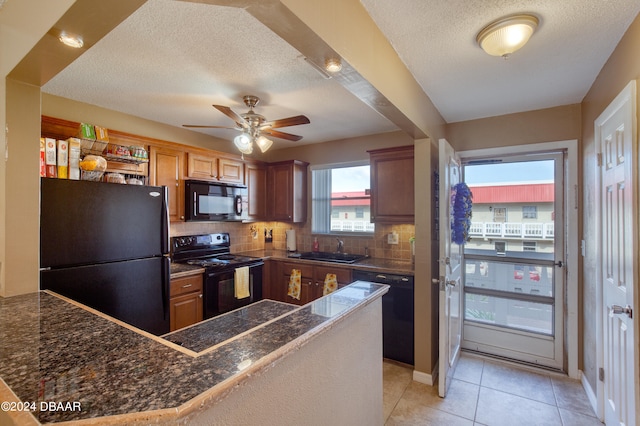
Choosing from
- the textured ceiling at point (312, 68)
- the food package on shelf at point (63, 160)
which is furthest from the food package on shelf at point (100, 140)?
the food package on shelf at point (63, 160)

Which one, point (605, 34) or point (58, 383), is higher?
point (605, 34)

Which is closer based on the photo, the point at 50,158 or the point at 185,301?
the point at 50,158

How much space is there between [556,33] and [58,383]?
8.38 ft

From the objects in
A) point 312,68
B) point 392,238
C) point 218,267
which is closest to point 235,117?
point 312,68

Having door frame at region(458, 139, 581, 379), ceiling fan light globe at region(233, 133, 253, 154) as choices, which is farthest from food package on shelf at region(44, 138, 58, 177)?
door frame at region(458, 139, 581, 379)

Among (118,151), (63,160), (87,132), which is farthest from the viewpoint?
(118,151)

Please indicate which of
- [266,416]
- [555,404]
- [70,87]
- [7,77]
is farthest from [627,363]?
[70,87]

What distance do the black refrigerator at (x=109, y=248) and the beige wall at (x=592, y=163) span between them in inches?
125

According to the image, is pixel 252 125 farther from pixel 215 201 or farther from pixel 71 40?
pixel 71 40

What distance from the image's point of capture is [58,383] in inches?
25.8

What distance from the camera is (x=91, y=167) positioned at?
2.09 meters

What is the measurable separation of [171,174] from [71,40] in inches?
84.1

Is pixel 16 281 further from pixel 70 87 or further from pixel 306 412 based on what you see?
pixel 70 87

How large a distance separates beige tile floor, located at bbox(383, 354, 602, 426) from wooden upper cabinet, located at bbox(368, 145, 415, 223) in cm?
152
